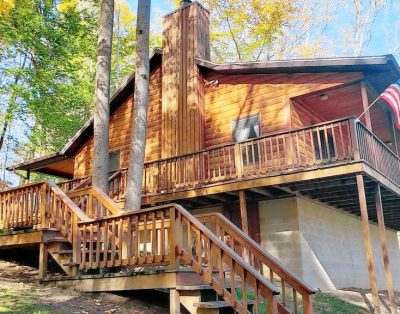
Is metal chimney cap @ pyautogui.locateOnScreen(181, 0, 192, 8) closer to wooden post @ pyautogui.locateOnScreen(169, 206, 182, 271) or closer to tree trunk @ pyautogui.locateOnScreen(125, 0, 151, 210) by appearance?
tree trunk @ pyautogui.locateOnScreen(125, 0, 151, 210)

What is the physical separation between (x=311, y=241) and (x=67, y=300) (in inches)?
308

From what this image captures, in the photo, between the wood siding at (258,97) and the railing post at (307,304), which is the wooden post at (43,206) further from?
the wood siding at (258,97)

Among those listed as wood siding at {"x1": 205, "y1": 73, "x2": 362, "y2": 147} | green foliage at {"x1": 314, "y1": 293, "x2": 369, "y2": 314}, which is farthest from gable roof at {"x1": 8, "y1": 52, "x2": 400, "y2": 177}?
green foliage at {"x1": 314, "y1": 293, "x2": 369, "y2": 314}

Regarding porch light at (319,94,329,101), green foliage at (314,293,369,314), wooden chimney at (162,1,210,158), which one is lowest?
green foliage at (314,293,369,314)

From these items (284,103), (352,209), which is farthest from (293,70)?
(352,209)

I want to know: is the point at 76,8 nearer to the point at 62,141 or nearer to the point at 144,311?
the point at 62,141

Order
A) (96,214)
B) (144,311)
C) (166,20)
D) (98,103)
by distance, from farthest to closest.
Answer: (166,20)
(98,103)
(96,214)
(144,311)

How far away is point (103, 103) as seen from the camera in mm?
11023

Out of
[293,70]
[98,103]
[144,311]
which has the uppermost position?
A: [293,70]

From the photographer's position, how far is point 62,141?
94.4 feet

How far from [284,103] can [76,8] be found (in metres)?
19.5

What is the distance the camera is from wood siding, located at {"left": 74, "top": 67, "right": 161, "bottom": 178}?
16375 millimetres

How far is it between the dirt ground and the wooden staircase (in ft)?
1.64

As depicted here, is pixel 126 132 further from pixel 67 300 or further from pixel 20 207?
pixel 67 300
